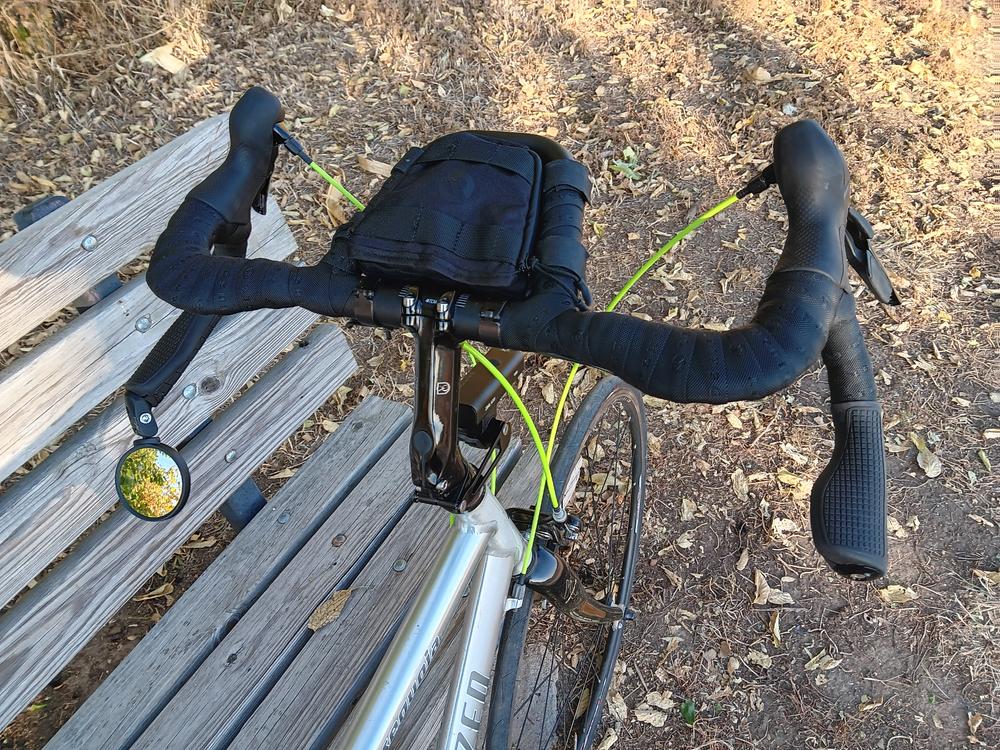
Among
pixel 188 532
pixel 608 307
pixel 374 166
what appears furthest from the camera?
pixel 374 166

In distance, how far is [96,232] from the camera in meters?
2.18

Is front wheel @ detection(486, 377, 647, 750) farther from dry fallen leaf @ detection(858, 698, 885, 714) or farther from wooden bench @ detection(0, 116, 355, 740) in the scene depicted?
wooden bench @ detection(0, 116, 355, 740)

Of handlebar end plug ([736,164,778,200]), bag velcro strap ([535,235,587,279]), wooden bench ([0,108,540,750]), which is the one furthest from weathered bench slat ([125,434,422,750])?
handlebar end plug ([736,164,778,200])

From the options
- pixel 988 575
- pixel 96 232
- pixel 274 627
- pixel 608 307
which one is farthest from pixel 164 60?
pixel 988 575

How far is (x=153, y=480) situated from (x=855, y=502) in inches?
52.4

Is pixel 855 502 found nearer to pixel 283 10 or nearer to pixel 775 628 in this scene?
pixel 775 628

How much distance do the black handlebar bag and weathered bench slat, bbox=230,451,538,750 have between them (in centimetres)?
148

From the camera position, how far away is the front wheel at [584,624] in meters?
2.51

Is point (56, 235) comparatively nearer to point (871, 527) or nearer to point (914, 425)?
point (871, 527)

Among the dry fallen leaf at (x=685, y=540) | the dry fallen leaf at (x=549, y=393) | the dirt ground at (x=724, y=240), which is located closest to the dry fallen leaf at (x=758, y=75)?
the dirt ground at (x=724, y=240)

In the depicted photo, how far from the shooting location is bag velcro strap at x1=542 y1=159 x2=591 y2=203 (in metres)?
1.31

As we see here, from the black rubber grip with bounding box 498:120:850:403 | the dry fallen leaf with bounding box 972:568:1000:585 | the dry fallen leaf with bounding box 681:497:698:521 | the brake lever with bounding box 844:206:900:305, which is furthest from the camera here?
the dry fallen leaf with bounding box 681:497:698:521

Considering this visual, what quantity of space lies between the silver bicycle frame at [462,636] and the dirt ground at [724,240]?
1.37 meters

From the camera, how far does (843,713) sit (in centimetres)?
264
